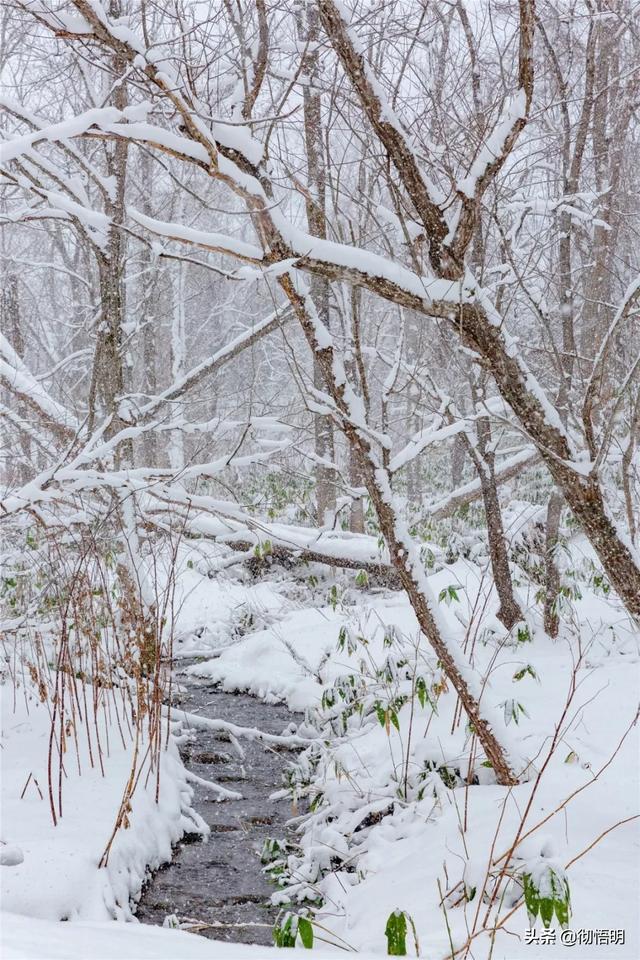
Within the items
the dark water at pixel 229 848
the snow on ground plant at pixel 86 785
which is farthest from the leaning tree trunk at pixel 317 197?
the dark water at pixel 229 848

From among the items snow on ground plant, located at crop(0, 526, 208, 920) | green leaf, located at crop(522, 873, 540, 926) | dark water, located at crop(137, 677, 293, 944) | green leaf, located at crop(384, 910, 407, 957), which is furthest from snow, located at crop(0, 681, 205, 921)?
green leaf, located at crop(522, 873, 540, 926)

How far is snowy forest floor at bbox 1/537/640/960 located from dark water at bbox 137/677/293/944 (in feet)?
0.20

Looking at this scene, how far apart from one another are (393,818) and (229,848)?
985 millimetres

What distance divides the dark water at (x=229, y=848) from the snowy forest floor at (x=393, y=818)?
0.20ft

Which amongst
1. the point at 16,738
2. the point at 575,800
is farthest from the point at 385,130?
the point at 16,738

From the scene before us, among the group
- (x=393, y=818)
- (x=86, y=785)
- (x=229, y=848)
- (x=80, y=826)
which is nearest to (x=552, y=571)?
(x=393, y=818)

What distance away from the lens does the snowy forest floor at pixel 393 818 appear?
214cm

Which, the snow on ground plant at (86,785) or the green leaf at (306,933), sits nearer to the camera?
the green leaf at (306,933)

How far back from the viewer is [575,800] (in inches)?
116

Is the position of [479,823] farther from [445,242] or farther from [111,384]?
[111,384]

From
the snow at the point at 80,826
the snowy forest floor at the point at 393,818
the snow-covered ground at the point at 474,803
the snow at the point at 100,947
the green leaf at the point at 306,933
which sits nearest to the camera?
the snow at the point at 100,947

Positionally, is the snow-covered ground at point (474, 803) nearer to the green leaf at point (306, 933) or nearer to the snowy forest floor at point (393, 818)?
the snowy forest floor at point (393, 818)

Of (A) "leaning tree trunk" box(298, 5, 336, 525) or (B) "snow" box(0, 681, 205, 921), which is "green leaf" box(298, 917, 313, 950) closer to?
(B) "snow" box(0, 681, 205, 921)

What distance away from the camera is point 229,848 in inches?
155
